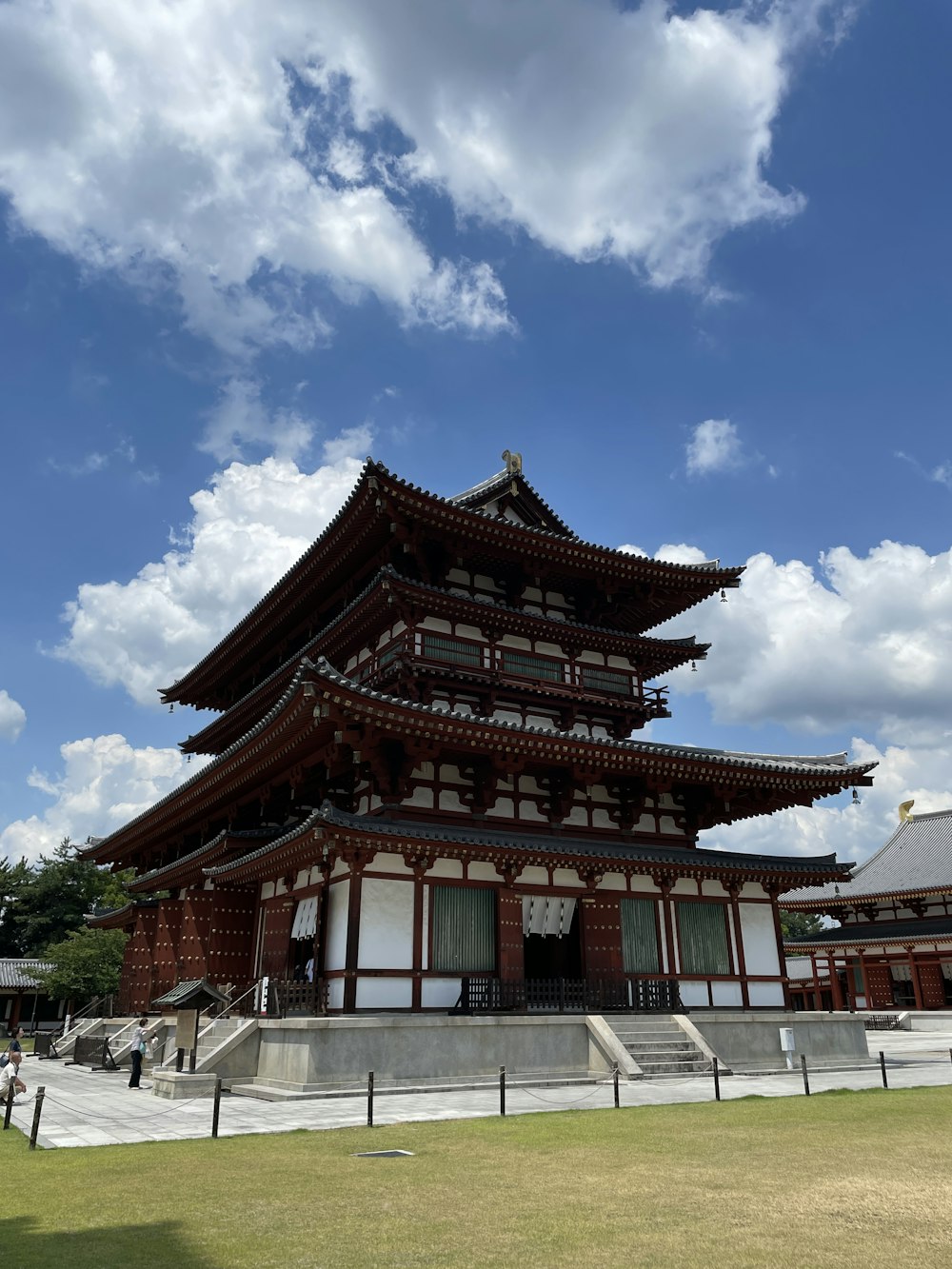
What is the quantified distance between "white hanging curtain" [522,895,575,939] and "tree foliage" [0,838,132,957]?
61205mm

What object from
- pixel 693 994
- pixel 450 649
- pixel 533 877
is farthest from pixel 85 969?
pixel 693 994

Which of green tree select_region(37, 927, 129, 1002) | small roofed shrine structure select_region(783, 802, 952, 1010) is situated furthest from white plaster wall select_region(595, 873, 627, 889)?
green tree select_region(37, 927, 129, 1002)

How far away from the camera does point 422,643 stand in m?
27.7

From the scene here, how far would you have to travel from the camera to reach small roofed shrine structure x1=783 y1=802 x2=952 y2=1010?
151ft

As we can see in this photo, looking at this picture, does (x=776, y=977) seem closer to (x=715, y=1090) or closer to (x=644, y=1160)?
(x=715, y=1090)

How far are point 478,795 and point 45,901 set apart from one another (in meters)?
66.4

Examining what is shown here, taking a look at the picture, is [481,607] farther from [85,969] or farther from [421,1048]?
[85,969]

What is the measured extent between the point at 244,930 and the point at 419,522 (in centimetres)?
1467

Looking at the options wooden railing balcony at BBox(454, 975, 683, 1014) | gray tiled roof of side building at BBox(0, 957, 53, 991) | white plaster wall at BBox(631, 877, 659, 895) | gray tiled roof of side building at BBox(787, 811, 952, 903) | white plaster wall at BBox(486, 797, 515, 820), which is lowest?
wooden railing balcony at BBox(454, 975, 683, 1014)

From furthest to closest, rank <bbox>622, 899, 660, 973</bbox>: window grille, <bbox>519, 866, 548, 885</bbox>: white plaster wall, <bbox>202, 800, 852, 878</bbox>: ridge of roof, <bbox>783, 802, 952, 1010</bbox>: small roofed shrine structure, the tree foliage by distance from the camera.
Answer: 1. the tree foliage
2. <bbox>783, 802, 952, 1010</bbox>: small roofed shrine structure
3. <bbox>622, 899, 660, 973</bbox>: window grille
4. <bbox>519, 866, 548, 885</bbox>: white plaster wall
5. <bbox>202, 800, 852, 878</bbox>: ridge of roof

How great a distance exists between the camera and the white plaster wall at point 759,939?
27.6m

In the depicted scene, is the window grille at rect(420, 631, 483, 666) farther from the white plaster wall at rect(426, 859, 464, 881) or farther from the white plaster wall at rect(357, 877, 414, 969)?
the white plaster wall at rect(357, 877, 414, 969)

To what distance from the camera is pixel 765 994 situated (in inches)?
1086

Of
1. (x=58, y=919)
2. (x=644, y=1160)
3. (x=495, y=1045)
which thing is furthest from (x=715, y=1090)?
(x=58, y=919)
